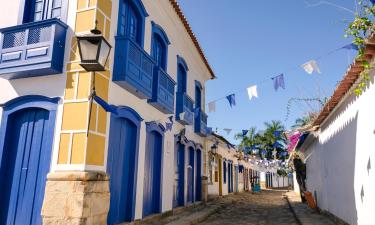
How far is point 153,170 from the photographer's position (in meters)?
9.23

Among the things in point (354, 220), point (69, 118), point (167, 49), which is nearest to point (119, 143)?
point (69, 118)

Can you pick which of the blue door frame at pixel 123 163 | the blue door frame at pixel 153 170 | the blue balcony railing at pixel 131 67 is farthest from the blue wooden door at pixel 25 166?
the blue door frame at pixel 153 170

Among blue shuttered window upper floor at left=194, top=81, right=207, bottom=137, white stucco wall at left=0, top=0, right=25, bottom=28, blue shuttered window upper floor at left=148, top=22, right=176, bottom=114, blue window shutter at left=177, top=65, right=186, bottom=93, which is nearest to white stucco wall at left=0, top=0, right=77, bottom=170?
white stucco wall at left=0, top=0, right=25, bottom=28

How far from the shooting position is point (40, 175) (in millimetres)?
5984

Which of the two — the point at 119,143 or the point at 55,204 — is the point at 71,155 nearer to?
the point at 55,204

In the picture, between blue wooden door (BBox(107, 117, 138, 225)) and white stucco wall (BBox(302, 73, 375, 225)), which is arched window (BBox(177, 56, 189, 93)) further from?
white stucco wall (BBox(302, 73, 375, 225))

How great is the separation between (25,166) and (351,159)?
23.2ft

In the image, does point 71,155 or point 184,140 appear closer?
point 71,155

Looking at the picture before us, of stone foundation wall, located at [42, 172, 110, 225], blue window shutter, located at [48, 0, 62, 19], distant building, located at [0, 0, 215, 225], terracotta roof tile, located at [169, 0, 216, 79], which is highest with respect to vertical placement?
terracotta roof tile, located at [169, 0, 216, 79]

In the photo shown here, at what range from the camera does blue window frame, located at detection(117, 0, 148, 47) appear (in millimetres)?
7402

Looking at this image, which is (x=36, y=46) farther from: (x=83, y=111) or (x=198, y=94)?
(x=198, y=94)

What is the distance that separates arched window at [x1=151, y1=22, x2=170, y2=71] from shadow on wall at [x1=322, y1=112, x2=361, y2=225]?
5609mm

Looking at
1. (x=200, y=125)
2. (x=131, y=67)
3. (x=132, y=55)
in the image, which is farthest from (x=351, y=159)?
(x=200, y=125)

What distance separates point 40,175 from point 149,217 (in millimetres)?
3381
